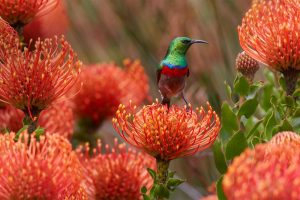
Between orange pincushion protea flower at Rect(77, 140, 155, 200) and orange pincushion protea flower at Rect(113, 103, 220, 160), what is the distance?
0.24 metres

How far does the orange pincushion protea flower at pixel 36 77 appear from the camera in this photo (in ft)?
5.67

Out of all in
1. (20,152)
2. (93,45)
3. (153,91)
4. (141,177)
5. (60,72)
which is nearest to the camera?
(20,152)

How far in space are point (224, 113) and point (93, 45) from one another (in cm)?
199

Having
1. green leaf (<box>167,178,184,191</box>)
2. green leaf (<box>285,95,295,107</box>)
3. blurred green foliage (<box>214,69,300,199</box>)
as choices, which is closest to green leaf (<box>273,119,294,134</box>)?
blurred green foliage (<box>214,69,300,199</box>)

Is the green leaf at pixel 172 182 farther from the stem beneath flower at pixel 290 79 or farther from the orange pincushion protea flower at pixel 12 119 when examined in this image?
the orange pincushion protea flower at pixel 12 119

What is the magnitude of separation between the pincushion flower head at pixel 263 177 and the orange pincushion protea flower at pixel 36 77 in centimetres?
62

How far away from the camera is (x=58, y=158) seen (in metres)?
1.52

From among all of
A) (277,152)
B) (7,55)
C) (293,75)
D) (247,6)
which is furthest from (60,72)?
(247,6)

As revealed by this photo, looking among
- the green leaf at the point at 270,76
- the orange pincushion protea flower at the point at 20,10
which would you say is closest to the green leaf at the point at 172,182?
the orange pincushion protea flower at the point at 20,10

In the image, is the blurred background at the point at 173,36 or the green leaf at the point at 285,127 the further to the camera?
the blurred background at the point at 173,36

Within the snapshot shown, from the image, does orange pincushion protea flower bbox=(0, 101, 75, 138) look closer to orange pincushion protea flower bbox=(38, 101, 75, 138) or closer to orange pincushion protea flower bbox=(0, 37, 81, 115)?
orange pincushion protea flower bbox=(38, 101, 75, 138)

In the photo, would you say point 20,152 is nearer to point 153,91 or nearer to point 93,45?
point 153,91

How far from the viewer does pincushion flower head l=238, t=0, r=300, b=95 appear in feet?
5.57

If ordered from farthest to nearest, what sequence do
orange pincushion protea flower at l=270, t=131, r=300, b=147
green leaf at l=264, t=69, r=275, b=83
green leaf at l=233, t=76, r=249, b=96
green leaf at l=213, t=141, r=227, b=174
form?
1. green leaf at l=264, t=69, r=275, b=83
2. green leaf at l=233, t=76, r=249, b=96
3. green leaf at l=213, t=141, r=227, b=174
4. orange pincushion protea flower at l=270, t=131, r=300, b=147
